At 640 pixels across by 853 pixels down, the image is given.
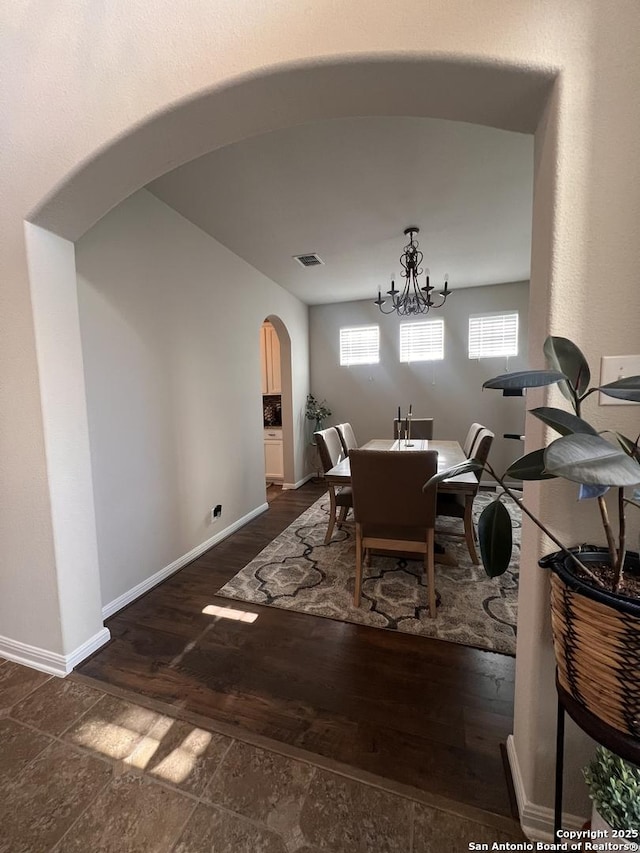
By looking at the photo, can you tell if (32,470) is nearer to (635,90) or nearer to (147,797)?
(147,797)

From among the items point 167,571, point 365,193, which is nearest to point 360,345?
point 365,193

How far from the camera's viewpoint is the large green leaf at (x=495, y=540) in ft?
2.86

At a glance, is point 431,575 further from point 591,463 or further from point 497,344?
point 497,344

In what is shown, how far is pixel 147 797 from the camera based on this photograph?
111cm

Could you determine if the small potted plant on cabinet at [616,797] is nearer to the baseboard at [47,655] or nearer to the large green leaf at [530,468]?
the large green leaf at [530,468]

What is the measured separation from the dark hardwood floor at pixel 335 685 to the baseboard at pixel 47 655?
56mm

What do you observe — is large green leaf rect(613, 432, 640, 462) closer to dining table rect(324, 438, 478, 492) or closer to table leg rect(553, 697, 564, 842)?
table leg rect(553, 697, 564, 842)

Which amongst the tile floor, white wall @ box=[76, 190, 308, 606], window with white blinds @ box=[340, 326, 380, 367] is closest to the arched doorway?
window with white blinds @ box=[340, 326, 380, 367]

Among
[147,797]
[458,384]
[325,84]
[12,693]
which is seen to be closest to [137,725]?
[147,797]

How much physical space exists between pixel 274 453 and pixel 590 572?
449cm

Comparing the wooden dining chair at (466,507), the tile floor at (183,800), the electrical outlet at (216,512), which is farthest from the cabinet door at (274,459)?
the tile floor at (183,800)

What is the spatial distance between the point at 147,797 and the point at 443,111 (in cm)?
241

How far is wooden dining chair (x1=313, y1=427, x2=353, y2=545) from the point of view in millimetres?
2727

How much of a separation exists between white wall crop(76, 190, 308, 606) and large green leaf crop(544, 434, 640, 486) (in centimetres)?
223
